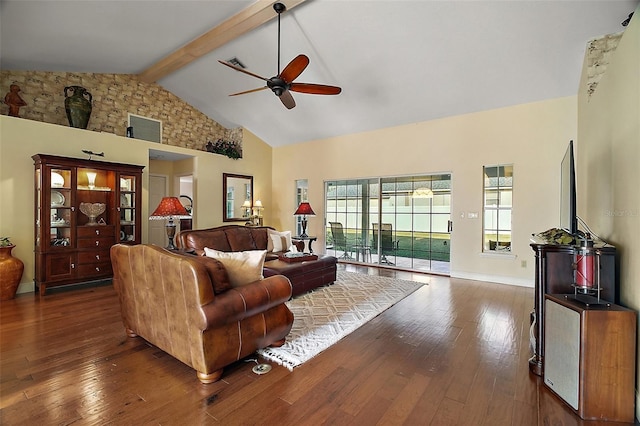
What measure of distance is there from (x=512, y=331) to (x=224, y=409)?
2.89m

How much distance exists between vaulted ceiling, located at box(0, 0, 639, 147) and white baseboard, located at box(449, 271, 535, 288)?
3.01m

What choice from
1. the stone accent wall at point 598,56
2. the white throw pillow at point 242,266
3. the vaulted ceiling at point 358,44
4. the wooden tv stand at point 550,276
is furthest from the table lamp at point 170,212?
the stone accent wall at point 598,56

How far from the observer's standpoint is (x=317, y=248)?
7594 millimetres

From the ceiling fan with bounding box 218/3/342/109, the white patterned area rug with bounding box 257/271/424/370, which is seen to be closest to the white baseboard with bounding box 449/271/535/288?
the white patterned area rug with bounding box 257/271/424/370

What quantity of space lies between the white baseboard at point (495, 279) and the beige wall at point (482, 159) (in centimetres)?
1

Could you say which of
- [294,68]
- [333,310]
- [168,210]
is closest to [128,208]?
[168,210]

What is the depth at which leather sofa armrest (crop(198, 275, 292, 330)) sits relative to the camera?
6.57ft

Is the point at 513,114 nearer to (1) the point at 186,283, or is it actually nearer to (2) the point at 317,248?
(2) the point at 317,248

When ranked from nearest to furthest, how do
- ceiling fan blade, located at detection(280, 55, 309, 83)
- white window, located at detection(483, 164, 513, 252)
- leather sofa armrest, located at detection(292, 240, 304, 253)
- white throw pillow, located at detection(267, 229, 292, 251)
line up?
ceiling fan blade, located at detection(280, 55, 309, 83)
white window, located at detection(483, 164, 513, 252)
white throw pillow, located at detection(267, 229, 292, 251)
leather sofa armrest, located at detection(292, 240, 304, 253)

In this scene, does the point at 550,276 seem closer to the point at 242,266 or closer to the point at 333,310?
the point at 333,310

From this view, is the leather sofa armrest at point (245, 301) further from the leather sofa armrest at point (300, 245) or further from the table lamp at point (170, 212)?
the leather sofa armrest at point (300, 245)

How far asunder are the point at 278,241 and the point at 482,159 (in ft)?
13.3

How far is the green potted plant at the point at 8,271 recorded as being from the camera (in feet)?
13.1

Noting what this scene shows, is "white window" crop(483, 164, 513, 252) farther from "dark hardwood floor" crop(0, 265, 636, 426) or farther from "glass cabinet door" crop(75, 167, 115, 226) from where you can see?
"glass cabinet door" crop(75, 167, 115, 226)
